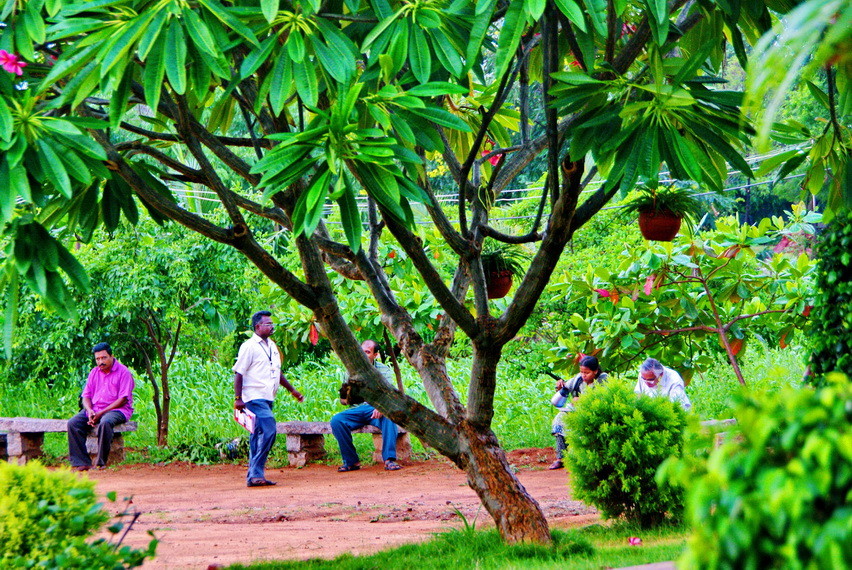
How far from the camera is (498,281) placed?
5.49m

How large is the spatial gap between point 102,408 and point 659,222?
→ 286 inches

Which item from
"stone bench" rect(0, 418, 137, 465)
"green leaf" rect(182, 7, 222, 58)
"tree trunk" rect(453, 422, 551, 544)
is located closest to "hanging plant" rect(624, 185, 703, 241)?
"tree trunk" rect(453, 422, 551, 544)

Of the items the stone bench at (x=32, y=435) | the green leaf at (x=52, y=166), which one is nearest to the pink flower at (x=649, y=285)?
the green leaf at (x=52, y=166)

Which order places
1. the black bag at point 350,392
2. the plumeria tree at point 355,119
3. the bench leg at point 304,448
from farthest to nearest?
1. the bench leg at point 304,448
2. the black bag at point 350,392
3. the plumeria tree at point 355,119

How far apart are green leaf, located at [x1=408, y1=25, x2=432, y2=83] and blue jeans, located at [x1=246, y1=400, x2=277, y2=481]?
600 centimetres

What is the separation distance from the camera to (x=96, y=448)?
10500mm

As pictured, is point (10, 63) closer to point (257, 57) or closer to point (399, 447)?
point (257, 57)

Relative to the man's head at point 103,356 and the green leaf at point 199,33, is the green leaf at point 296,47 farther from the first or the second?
the man's head at point 103,356

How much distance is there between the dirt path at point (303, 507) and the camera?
5.62 m

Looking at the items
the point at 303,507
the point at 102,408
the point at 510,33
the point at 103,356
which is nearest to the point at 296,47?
the point at 510,33

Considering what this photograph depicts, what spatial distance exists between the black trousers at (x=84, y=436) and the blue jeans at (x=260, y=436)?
2112 millimetres

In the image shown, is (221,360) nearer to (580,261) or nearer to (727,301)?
(580,261)

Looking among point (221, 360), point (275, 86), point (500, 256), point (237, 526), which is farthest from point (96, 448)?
point (275, 86)

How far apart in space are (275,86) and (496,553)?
2.76 metres
